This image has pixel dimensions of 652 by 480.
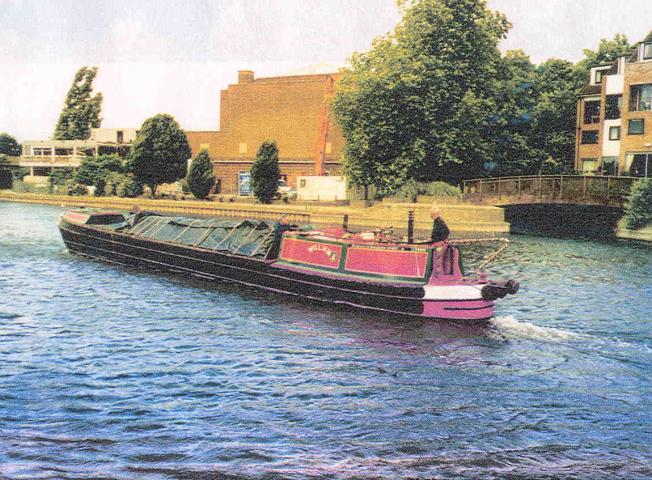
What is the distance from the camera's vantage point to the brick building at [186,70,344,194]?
74125 mm

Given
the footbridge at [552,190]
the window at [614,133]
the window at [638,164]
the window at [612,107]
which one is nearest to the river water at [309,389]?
the footbridge at [552,190]

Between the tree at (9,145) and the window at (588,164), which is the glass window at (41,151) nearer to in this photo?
the tree at (9,145)

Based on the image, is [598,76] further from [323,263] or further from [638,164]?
[323,263]

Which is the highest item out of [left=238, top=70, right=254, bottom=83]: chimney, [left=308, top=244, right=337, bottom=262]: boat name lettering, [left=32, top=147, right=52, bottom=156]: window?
[left=238, top=70, right=254, bottom=83]: chimney

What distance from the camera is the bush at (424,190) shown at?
48875 mm

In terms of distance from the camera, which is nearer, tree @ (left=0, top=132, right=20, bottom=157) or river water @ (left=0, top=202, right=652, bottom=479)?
river water @ (left=0, top=202, right=652, bottom=479)

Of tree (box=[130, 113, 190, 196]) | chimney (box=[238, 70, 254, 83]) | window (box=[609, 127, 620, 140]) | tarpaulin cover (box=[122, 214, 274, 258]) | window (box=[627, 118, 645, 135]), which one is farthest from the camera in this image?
chimney (box=[238, 70, 254, 83])

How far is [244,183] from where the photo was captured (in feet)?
260

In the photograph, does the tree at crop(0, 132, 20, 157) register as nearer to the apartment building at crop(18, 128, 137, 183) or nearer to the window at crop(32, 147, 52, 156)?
the apartment building at crop(18, 128, 137, 183)

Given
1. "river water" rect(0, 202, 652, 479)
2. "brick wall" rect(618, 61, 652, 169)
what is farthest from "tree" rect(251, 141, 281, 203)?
"river water" rect(0, 202, 652, 479)

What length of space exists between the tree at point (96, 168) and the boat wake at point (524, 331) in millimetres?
65956

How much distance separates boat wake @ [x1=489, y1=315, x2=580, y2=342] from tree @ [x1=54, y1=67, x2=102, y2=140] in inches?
3895

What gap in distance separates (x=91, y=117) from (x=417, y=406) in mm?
105897

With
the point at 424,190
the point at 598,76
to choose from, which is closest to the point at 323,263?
the point at 424,190
